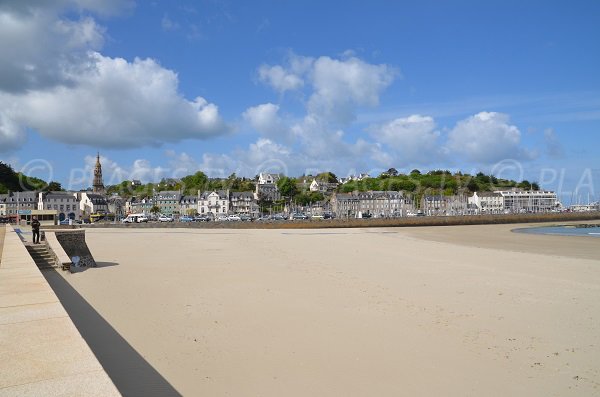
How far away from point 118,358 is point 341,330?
3.98 metres

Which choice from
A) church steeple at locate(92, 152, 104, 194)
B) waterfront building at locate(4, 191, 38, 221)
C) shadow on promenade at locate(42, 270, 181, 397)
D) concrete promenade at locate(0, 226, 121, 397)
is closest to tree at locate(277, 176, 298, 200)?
church steeple at locate(92, 152, 104, 194)

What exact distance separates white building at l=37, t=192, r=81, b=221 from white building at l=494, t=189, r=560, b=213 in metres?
137

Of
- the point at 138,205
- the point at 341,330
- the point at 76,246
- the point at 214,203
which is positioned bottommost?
the point at 341,330

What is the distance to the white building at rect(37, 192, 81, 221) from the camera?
99.2 m

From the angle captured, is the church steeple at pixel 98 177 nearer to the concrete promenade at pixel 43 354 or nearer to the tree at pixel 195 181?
the tree at pixel 195 181

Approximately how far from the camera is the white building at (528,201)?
530 feet

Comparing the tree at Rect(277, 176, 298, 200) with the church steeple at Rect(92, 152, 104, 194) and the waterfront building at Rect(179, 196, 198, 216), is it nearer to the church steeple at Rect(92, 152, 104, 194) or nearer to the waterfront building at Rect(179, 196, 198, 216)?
the waterfront building at Rect(179, 196, 198, 216)

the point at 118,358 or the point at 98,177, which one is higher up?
the point at 98,177

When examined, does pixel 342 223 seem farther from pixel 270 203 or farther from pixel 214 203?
pixel 270 203

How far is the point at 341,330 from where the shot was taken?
8.58m

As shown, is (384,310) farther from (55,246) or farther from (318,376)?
(55,246)

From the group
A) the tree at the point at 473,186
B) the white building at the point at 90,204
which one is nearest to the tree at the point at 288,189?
the white building at the point at 90,204

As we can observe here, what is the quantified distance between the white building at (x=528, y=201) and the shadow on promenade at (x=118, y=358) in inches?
6609

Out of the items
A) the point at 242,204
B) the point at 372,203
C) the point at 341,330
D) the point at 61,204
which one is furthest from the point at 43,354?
the point at 372,203
